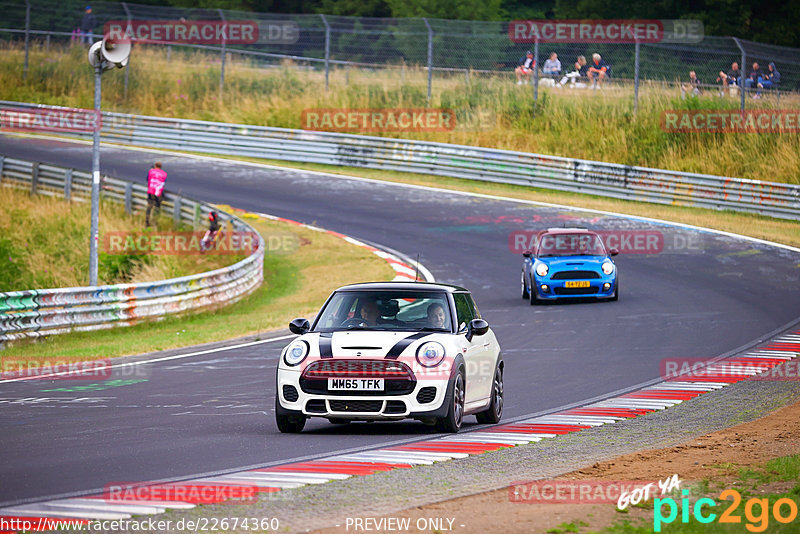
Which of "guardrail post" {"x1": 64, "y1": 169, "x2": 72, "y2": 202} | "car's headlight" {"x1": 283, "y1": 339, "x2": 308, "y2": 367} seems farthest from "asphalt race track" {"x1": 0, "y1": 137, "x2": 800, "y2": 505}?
"guardrail post" {"x1": 64, "y1": 169, "x2": 72, "y2": 202}

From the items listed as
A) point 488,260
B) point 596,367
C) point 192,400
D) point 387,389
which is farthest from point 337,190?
point 387,389

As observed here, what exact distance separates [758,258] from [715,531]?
21430mm

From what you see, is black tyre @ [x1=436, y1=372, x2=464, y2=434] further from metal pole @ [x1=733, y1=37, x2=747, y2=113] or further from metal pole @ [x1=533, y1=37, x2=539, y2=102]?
metal pole @ [x1=533, y1=37, x2=539, y2=102]

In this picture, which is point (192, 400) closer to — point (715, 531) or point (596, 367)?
point (596, 367)

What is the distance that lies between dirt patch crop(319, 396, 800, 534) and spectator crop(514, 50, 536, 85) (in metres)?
28.7

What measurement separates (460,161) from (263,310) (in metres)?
16.4

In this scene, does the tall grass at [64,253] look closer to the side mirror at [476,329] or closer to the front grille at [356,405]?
the side mirror at [476,329]

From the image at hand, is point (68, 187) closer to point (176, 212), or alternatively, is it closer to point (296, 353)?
point (176, 212)

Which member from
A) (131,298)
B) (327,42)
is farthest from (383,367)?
(327,42)

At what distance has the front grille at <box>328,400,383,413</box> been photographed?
10.4m

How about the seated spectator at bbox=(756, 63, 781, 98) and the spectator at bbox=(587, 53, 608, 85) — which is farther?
the spectator at bbox=(587, 53, 608, 85)

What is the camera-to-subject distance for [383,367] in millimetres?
10406

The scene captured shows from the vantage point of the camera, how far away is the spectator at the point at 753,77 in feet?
114

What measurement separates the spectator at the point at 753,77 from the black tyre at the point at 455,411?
26922mm
